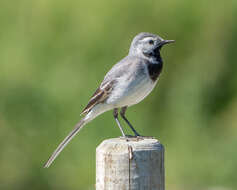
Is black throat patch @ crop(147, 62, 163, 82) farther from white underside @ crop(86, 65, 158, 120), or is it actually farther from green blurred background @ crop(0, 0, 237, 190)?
green blurred background @ crop(0, 0, 237, 190)

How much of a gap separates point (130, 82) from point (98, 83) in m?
2.67

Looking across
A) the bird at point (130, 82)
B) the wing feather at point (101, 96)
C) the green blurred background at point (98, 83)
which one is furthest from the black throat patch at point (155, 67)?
the green blurred background at point (98, 83)

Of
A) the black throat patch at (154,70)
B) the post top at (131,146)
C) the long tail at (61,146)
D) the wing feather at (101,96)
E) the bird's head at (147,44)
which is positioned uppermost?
the bird's head at (147,44)

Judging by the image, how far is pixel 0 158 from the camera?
7871 millimetres

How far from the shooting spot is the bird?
5.05 m

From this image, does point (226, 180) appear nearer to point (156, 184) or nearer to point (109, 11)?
point (109, 11)

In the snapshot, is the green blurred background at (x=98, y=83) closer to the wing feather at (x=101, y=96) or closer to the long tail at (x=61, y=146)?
the wing feather at (x=101, y=96)

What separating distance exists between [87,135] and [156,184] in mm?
4383

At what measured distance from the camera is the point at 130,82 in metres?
5.05

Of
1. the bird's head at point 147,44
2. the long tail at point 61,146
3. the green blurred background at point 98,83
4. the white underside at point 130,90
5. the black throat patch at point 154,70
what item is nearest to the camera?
the long tail at point 61,146

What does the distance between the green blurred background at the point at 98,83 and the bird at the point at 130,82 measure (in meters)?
2.31

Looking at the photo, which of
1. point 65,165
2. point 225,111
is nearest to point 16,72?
point 65,165

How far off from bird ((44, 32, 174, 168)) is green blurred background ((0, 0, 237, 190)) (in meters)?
2.31

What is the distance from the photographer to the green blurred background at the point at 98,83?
7.68m
